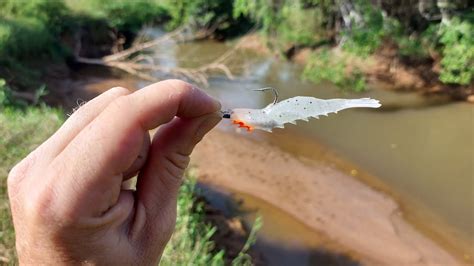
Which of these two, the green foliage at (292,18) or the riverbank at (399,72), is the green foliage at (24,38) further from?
the riverbank at (399,72)

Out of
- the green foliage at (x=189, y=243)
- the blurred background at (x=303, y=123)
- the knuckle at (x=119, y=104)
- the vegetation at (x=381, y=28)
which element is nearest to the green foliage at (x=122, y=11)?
the blurred background at (x=303, y=123)

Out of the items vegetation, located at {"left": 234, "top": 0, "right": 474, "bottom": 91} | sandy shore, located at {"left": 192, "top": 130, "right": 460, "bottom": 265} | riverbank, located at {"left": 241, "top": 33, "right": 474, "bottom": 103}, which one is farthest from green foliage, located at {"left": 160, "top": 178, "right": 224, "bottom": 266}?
riverbank, located at {"left": 241, "top": 33, "right": 474, "bottom": 103}

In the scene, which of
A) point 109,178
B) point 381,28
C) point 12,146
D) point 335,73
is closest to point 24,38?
point 335,73

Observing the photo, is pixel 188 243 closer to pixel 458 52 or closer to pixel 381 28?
pixel 458 52

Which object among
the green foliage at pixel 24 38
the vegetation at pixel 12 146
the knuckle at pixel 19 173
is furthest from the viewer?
the green foliage at pixel 24 38

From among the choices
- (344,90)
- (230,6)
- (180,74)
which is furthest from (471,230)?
(230,6)

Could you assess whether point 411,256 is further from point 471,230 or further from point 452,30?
point 452,30

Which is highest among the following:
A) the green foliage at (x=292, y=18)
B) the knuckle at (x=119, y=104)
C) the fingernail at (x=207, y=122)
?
the knuckle at (x=119, y=104)
